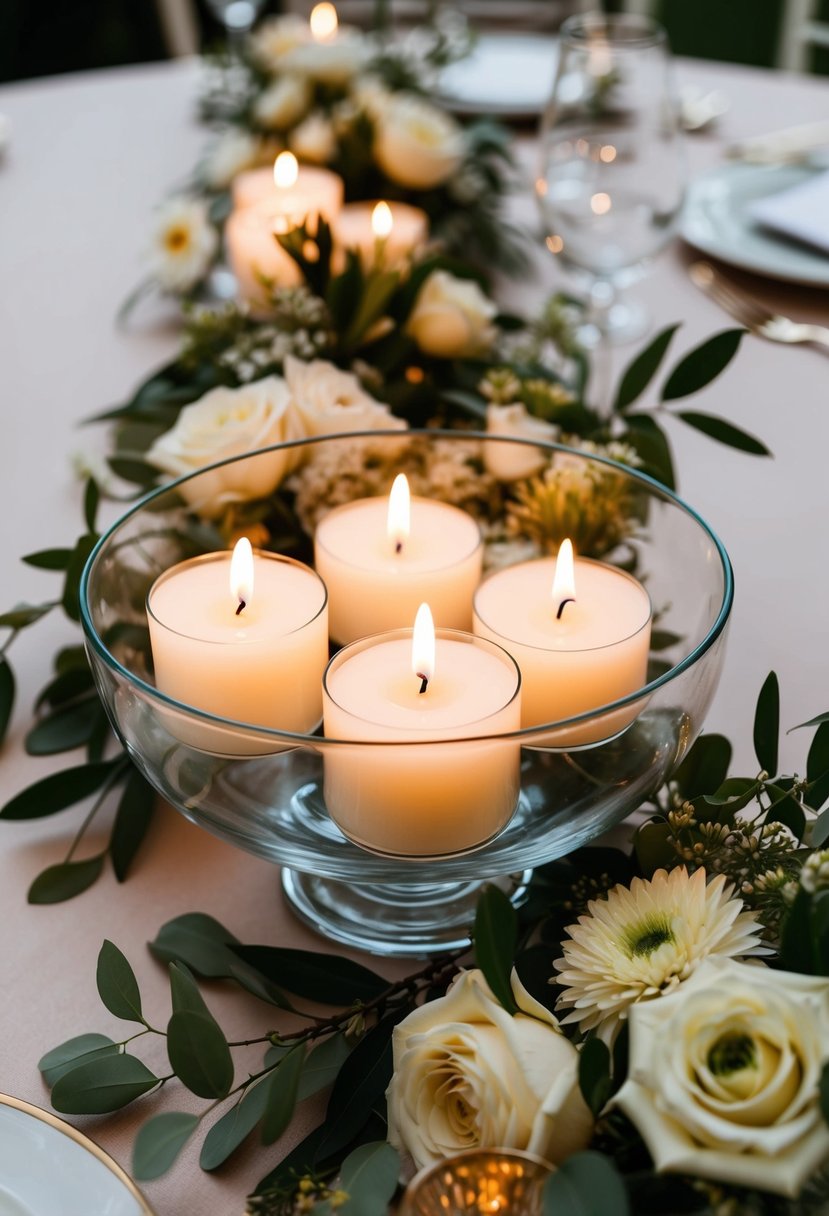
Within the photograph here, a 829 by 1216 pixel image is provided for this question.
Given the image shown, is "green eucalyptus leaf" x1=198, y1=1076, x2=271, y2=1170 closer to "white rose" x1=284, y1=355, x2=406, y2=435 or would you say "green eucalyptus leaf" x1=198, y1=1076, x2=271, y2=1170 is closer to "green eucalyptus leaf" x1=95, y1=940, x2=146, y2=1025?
"green eucalyptus leaf" x1=95, y1=940, x2=146, y2=1025

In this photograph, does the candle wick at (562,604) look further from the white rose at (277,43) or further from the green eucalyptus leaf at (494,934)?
the white rose at (277,43)

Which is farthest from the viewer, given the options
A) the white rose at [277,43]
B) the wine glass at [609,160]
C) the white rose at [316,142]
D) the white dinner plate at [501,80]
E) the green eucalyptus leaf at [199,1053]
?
the white dinner plate at [501,80]

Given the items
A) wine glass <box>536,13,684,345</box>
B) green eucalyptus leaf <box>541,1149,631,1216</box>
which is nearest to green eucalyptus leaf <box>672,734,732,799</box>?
green eucalyptus leaf <box>541,1149,631,1216</box>

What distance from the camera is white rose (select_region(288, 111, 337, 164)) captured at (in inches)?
52.4

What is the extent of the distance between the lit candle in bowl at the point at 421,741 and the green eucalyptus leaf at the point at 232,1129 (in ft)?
0.36

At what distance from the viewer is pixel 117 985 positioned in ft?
1.66

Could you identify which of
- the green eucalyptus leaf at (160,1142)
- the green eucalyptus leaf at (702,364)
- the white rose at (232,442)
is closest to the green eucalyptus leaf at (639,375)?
the green eucalyptus leaf at (702,364)

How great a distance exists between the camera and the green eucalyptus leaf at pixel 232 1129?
468mm

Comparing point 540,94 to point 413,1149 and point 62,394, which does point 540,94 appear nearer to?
point 62,394

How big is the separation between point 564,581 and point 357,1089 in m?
0.25

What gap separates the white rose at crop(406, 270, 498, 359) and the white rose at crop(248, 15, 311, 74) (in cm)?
65

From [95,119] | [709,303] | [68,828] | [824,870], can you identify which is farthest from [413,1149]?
[95,119]

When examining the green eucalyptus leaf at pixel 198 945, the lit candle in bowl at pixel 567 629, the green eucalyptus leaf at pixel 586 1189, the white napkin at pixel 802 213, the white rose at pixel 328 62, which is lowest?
the green eucalyptus leaf at pixel 198 945

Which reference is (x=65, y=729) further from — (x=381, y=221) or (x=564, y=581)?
(x=381, y=221)
